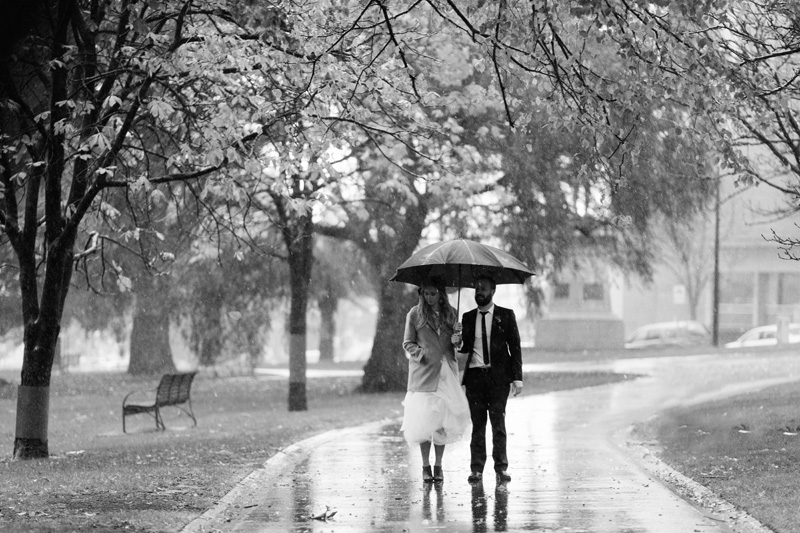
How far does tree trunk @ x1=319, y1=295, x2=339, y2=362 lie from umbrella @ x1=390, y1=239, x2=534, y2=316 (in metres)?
26.8

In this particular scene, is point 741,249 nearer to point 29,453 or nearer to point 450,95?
point 450,95

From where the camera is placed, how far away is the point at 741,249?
6378 centimetres

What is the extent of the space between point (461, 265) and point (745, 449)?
4026 mm

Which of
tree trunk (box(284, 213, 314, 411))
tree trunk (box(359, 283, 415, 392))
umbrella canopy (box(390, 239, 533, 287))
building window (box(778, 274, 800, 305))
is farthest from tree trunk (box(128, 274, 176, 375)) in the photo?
building window (box(778, 274, 800, 305))

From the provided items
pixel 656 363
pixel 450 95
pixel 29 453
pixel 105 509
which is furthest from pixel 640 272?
pixel 105 509

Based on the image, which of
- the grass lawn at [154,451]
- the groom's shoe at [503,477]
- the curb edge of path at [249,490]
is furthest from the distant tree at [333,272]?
the groom's shoe at [503,477]

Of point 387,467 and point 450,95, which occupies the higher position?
point 450,95

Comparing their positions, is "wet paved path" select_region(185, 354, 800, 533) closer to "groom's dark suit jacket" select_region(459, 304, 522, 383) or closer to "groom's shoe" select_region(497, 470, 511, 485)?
"groom's shoe" select_region(497, 470, 511, 485)

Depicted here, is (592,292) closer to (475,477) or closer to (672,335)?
(672,335)

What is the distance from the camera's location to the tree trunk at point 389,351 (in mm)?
28516

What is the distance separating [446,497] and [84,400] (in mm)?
21360

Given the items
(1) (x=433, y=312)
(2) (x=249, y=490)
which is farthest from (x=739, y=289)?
(2) (x=249, y=490)

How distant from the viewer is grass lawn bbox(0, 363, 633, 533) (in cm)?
901

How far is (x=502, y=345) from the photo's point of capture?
10648mm
